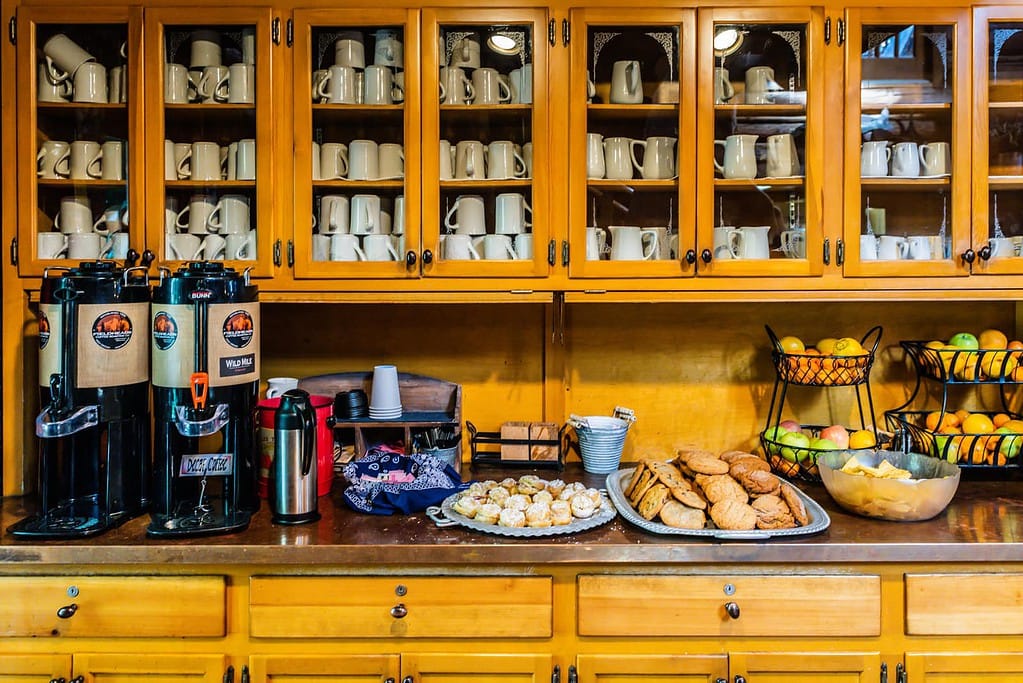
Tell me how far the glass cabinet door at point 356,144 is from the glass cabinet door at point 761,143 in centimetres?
78

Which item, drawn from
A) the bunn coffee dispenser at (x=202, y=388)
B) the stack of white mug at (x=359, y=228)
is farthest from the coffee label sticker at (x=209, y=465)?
the stack of white mug at (x=359, y=228)

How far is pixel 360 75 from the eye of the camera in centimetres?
189

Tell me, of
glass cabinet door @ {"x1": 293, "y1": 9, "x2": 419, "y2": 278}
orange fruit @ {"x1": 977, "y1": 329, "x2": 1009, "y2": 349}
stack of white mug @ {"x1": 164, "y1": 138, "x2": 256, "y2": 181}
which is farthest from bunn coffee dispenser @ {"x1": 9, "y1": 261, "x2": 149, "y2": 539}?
orange fruit @ {"x1": 977, "y1": 329, "x2": 1009, "y2": 349}

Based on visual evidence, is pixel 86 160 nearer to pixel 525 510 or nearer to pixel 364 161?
pixel 364 161

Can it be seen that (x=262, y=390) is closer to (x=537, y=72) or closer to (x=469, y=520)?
(x=469, y=520)

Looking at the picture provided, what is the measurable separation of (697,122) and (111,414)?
1.62 m

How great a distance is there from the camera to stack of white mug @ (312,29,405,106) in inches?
73.7

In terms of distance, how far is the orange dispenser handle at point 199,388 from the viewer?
1546 millimetres

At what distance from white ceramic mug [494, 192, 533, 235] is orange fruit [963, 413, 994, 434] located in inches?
53.6

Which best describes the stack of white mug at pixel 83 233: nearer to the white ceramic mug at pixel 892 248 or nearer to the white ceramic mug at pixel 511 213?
the white ceramic mug at pixel 511 213

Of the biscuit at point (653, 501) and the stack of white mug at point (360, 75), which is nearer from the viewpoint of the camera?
the biscuit at point (653, 501)

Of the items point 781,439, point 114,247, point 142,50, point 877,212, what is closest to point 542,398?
point 781,439

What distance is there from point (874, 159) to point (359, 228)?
4.63 feet

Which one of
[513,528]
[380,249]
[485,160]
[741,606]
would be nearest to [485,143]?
[485,160]
